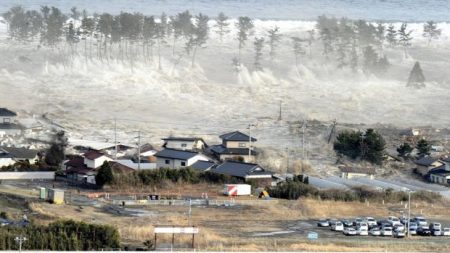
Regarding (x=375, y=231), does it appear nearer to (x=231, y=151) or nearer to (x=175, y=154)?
(x=175, y=154)

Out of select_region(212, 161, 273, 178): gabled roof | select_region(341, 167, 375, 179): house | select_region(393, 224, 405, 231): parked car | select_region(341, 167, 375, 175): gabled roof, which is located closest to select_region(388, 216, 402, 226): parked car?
select_region(393, 224, 405, 231): parked car

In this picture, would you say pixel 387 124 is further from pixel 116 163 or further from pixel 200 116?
pixel 116 163

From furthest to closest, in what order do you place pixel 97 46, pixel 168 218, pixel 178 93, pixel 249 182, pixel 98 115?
pixel 97 46, pixel 178 93, pixel 98 115, pixel 249 182, pixel 168 218

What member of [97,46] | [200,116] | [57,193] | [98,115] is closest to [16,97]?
[98,115]

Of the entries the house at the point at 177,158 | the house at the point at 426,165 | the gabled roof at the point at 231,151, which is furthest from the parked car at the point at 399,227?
the gabled roof at the point at 231,151

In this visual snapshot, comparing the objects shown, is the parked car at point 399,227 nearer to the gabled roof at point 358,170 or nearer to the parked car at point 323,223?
the parked car at point 323,223
